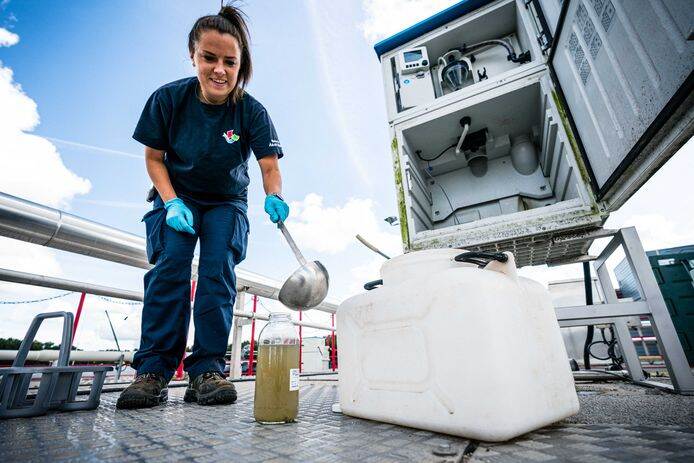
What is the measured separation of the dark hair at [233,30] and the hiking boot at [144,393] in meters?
1.07

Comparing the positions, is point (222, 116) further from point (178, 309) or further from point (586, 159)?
point (586, 159)

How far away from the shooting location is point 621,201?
1.18 meters

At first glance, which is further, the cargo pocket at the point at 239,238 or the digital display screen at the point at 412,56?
the digital display screen at the point at 412,56

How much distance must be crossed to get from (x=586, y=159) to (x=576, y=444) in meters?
1.27

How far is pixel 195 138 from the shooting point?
1206mm

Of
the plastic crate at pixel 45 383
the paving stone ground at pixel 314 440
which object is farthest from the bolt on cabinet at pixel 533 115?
the plastic crate at pixel 45 383

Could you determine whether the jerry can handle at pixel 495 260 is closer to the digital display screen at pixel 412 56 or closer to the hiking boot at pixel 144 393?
the hiking boot at pixel 144 393

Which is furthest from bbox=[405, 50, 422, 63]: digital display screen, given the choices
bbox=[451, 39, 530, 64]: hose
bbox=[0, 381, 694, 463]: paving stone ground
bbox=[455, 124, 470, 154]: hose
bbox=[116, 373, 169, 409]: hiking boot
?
bbox=[116, 373, 169, 409]: hiking boot

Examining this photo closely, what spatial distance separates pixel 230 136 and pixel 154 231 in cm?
47

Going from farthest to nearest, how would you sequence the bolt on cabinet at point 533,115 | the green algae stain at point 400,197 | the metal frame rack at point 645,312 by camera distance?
the green algae stain at point 400,197 < the metal frame rack at point 645,312 < the bolt on cabinet at point 533,115

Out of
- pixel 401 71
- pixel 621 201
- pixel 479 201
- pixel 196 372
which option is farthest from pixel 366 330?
pixel 401 71

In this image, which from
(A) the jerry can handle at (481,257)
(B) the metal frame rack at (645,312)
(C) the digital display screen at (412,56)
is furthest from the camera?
(C) the digital display screen at (412,56)

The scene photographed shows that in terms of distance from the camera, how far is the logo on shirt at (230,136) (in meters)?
1.23

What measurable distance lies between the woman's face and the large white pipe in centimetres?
79
